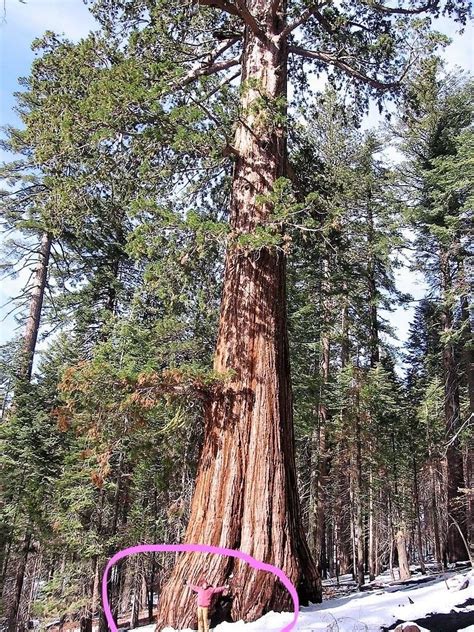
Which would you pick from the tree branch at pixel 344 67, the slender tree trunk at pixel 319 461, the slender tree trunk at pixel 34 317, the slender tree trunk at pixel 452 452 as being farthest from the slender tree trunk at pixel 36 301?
the slender tree trunk at pixel 452 452

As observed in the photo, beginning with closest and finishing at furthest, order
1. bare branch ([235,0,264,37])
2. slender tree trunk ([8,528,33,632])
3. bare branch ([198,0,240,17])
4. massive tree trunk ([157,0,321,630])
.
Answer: massive tree trunk ([157,0,321,630])
bare branch ([235,0,264,37])
bare branch ([198,0,240,17])
slender tree trunk ([8,528,33,632])

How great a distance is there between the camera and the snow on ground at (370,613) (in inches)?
177

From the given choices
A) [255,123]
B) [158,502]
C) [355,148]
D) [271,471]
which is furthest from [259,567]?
[355,148]

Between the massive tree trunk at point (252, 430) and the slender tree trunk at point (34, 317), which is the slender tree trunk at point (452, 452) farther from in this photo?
the slender tree trunk at point (34, 317)

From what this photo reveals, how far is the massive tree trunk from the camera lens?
5.18 metres

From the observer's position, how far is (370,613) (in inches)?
192

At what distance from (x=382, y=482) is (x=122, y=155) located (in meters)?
14.9

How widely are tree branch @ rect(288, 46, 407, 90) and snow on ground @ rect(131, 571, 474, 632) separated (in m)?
6.95

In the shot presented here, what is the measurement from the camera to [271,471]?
5.64 meters

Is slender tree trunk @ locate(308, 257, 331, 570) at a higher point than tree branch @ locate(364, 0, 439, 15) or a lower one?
lower

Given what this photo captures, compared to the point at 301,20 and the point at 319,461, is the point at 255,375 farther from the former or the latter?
the point at 319,461

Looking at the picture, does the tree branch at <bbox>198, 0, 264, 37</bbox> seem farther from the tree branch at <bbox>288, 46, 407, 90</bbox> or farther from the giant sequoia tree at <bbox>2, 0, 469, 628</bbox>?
the tree branch at <bbox>288, 46, 407, 90</bbox>

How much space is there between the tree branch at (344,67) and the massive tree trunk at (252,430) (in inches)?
58.5

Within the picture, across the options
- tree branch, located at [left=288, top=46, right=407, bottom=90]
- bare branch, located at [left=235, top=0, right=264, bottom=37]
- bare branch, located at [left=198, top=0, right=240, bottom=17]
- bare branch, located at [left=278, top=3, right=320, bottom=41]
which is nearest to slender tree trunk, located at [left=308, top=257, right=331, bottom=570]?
tree branch, located at [left=288, top=46, right=407, bottom=90]
